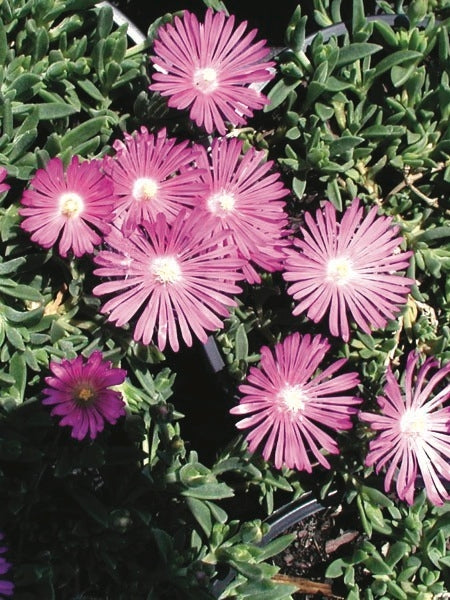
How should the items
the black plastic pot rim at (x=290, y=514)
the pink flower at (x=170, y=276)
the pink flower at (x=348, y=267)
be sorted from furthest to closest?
the black plastic pot rim at (x=290, y=514)
the pink flower at (x=348, y=267)
the pink flower at (x=170, y=276)

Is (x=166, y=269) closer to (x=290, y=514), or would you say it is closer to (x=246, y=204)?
(x=246, y=204)

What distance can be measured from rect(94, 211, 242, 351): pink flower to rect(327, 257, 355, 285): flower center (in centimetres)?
16

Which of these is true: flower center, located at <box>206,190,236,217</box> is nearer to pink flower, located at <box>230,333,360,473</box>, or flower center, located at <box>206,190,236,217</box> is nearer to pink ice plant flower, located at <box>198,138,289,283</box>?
pink ice plant flower, located at <box>198,138,289,283</box>

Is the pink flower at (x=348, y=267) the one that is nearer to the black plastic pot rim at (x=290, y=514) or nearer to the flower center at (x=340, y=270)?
the flower center at (x=340, y=270)

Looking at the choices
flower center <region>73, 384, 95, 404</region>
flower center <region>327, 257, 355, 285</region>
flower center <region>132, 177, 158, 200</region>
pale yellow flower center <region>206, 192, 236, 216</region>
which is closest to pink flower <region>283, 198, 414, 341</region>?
flower center <region>327, 257, 355, 285</region>

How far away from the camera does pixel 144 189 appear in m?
1.08

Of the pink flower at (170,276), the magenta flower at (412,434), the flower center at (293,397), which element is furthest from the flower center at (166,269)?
the magenta flower at (412,434)

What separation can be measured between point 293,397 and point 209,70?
50cm

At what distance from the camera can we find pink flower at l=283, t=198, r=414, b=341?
3.70ft

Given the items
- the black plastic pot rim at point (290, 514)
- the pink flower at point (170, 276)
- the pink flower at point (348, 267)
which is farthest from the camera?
the black plastic pot rim at point (290, 514)

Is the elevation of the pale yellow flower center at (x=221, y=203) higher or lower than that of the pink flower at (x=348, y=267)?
higher

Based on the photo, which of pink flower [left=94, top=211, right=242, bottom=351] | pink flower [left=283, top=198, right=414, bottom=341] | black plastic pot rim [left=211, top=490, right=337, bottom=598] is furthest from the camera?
black plastic pot rim [left=211, top=490, right=337, bottom=598]

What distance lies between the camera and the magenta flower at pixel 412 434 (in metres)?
1.12

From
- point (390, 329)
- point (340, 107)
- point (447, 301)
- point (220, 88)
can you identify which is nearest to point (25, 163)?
point (220, 88)
